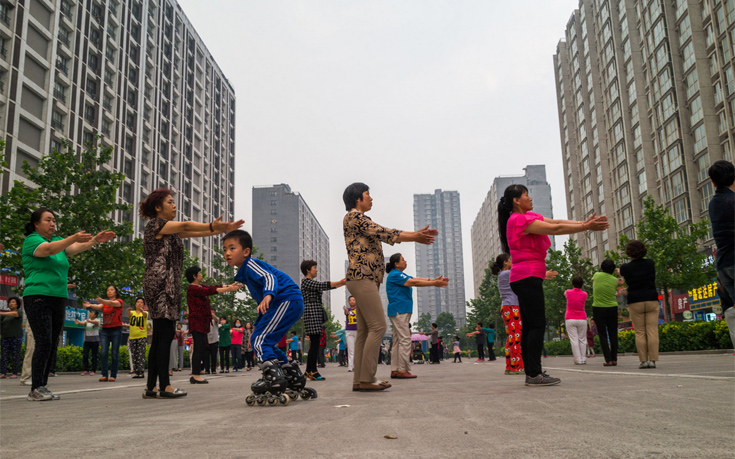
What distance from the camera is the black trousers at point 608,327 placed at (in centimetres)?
1003

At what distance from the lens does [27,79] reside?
1420 inches

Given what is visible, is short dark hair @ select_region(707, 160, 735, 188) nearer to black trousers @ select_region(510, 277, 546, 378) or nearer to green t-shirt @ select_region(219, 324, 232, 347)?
black trousers @ select_region(510, 277, 546, 378)

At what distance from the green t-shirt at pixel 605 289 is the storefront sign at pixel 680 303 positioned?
42695mm

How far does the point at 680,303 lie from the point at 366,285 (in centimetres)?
5006

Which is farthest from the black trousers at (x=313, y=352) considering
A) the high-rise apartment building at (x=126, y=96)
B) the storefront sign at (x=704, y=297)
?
the storefront sign at (x=704, y=297)

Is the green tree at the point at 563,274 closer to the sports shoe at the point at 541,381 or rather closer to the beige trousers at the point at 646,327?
the beige trousers at the point at 646,327

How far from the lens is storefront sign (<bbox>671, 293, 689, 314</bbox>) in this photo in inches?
1823

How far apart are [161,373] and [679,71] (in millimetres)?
56511

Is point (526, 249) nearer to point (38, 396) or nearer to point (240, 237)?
point (240, 237)

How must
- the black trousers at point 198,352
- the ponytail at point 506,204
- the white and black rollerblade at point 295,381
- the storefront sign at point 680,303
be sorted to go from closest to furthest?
the white and black rollerblade at point 295,381, the ponytail at point 506,204, the black trousers at point 198,352, the storefront sign at point 680,303

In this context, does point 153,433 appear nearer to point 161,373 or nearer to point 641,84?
point 161,373

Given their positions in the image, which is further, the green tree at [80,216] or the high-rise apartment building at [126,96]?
the high-rise apartment building at [126,96]

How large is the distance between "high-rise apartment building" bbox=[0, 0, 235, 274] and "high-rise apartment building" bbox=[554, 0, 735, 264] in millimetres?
46963

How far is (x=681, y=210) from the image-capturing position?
49531 mm
